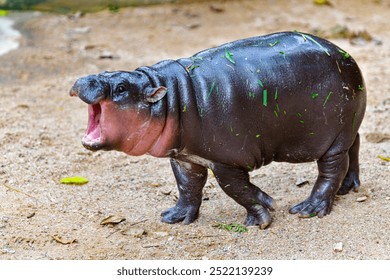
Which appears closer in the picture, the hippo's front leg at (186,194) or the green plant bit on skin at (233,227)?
Result: the green plant bit on skin at (233,227)

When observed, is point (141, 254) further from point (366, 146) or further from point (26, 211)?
point (366, 146)

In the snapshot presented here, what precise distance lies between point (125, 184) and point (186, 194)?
2.63 ft

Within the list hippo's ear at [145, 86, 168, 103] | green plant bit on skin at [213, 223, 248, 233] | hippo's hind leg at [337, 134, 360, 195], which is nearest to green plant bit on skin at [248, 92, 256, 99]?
hippo's ear at [145, 86, 168, 103]

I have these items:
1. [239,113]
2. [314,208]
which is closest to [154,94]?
[239,113]

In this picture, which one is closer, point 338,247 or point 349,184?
point 338,247

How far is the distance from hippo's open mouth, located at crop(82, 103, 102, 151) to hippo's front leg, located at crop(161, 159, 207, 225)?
84cm

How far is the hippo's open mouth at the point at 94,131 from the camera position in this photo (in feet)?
13.6

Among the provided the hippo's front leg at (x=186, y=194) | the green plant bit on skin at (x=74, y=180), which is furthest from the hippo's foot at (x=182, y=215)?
the green plant bit on skin at (x=74, y=180)

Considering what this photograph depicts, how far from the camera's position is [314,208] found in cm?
496

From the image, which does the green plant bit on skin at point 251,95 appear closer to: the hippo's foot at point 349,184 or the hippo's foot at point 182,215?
the hippo's foot at point 182,215

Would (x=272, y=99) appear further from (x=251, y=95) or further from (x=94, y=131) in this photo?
(x=94, y=131)

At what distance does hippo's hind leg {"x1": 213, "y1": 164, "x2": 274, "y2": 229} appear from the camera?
4594 mm

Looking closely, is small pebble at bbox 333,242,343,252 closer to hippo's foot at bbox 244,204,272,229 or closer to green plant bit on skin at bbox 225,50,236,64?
hippo's foot at bbox 244,204,272,229

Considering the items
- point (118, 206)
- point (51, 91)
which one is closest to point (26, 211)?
point (118, 206)
